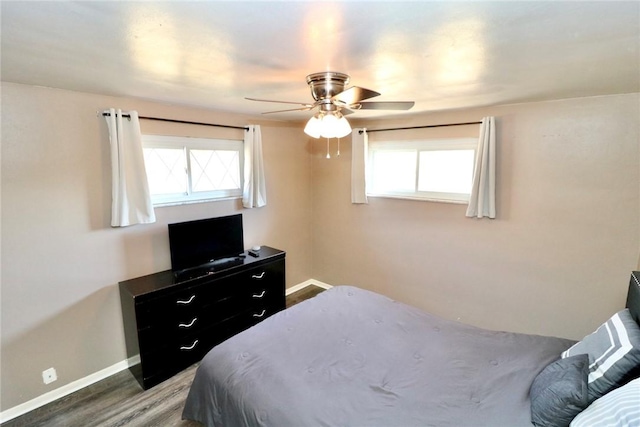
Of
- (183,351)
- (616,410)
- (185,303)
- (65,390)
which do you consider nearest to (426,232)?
(616,410)

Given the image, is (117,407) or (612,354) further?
(117,407)

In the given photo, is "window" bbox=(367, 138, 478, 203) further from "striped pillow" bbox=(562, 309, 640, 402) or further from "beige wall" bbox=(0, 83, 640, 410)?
"striped pillow" bbox=(562, 309, 640, 402)

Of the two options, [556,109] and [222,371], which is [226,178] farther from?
[556,109]

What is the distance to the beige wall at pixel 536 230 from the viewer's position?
2.45 metres

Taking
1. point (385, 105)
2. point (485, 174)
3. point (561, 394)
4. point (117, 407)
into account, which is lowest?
point (117, 407)

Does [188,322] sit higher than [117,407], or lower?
higher

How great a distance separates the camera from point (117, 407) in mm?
2379

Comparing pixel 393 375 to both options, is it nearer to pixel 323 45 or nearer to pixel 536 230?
pixel 323 45

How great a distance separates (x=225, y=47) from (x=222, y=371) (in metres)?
1.80

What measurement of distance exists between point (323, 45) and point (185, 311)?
2.47 m

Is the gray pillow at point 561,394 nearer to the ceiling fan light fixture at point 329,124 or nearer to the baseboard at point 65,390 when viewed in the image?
the ceiling fan light fixture at point 329,124

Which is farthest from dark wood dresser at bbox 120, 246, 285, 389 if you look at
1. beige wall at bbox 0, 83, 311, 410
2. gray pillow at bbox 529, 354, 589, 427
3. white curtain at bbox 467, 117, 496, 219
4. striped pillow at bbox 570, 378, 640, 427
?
striped pillow at bbox 570, 378, 640, 427

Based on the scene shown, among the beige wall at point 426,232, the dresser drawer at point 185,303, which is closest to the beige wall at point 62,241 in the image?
the beige wall at point 426,232

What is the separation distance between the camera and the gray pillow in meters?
1.33
